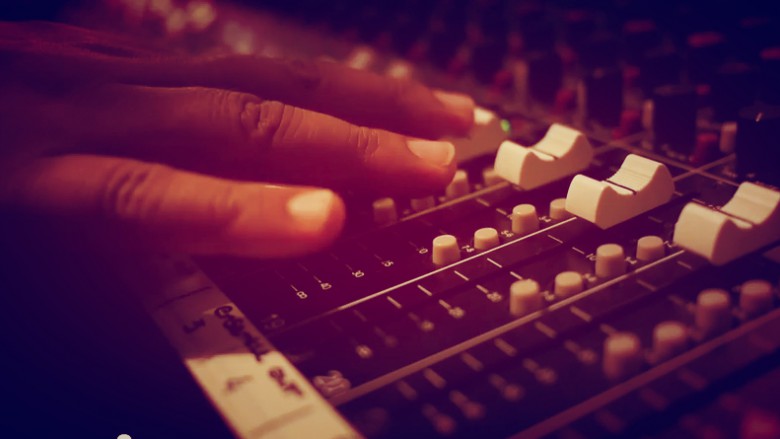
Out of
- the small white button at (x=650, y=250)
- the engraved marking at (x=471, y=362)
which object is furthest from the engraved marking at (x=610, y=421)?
the small white button at (x=650, y=250)

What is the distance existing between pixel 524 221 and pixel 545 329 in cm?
20

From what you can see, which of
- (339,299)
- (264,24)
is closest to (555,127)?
(339,299)

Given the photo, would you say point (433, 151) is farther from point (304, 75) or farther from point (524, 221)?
point (304, 75)

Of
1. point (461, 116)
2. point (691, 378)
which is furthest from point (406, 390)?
point (461, 116)

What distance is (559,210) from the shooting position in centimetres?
84

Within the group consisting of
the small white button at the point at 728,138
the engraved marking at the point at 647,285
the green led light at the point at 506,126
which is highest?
the small white button at the point at 728,138

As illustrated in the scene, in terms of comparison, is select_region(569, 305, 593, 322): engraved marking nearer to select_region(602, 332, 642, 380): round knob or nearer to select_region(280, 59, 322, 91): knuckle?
select_region(602, 332, 642, 380): round knob

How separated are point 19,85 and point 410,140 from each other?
0.50m

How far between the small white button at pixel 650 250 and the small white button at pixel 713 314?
11 cm

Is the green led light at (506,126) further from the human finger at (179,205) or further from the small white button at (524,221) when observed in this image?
the human finger at (179,205)

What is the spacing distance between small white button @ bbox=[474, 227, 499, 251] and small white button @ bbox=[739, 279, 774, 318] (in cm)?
26

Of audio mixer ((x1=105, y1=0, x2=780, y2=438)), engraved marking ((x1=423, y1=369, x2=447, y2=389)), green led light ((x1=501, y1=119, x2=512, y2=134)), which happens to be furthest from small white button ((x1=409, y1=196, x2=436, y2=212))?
engraved marking ((x1=423, y1=369, x2=447, y2=389))

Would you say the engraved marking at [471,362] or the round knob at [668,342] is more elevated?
the round knob at [668,342]

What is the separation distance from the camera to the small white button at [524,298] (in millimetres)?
685
